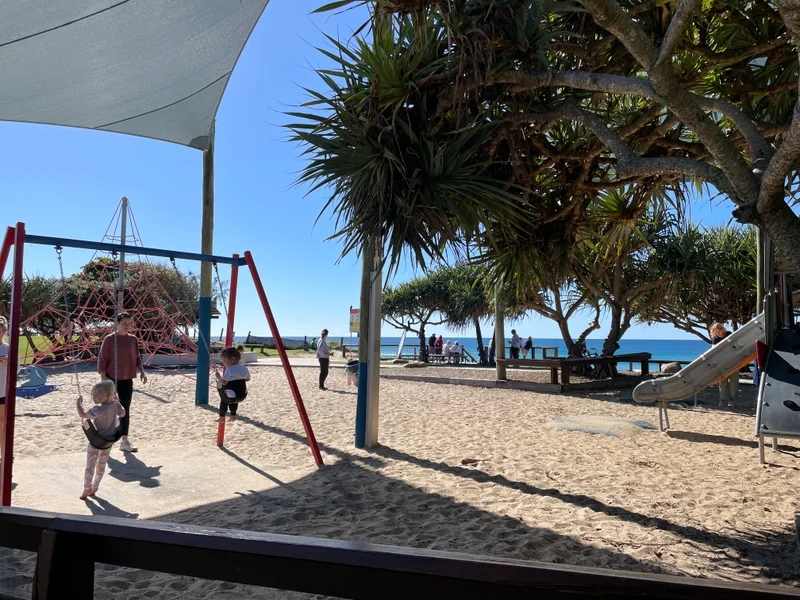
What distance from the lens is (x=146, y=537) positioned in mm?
1154

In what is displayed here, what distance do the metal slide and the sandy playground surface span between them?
0.57m

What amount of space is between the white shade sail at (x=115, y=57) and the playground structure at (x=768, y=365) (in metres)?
Answer: 6.59

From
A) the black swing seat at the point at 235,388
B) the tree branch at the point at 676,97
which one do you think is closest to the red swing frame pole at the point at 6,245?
the black swing seat at the point at 235,388

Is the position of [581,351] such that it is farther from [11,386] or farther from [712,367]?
[11,386]

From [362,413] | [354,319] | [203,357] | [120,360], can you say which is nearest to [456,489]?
[362,413]

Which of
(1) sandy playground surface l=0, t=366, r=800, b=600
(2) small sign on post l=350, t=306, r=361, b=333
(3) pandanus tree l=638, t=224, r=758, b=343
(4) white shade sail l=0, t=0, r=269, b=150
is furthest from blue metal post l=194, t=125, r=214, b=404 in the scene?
(3) pandanus tree l=638, t=224, r=758, b=343

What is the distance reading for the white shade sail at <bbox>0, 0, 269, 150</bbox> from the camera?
19.5ft

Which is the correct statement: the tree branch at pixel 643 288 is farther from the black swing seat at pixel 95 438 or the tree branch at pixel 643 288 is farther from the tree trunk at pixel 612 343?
the black swing seat at pixel 95 438

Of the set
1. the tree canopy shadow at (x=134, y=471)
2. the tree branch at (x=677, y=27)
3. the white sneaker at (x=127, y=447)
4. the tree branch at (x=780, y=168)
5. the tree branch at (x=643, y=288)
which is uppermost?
the tree branch at (x=677, y=27)

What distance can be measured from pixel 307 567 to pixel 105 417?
4194mm

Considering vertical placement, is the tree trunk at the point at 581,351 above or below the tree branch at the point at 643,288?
below

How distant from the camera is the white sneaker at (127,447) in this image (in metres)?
6.41

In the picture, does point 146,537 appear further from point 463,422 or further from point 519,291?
point 463,422

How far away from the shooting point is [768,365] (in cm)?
555
